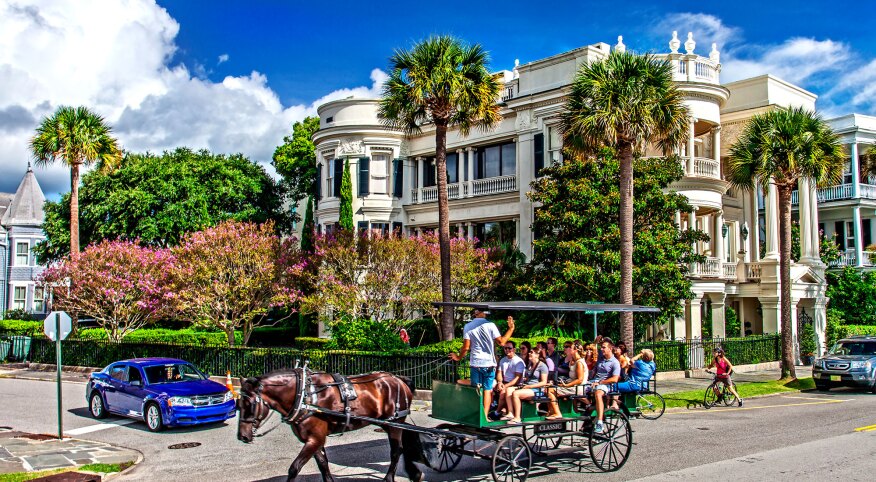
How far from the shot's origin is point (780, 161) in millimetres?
Result: 25172

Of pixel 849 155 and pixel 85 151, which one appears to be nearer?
pixel 85 151

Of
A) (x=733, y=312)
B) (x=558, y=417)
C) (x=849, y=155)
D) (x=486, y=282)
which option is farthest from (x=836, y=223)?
(x=558, y=417)

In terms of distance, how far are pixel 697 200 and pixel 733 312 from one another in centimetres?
816

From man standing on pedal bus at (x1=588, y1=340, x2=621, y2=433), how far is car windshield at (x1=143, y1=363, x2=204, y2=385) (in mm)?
9992

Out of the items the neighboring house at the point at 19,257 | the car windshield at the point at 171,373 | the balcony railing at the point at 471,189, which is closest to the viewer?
the car windshield at the point at 171,373

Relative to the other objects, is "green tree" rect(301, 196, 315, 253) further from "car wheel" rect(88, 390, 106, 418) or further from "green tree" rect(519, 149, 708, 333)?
"car wheel" rect(88, 390, 106, 418)

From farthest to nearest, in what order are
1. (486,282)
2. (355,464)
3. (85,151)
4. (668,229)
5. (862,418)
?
(85,151) → (486,282) → (668,229) → (862,418) → (355,464)

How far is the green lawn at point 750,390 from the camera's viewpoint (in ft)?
69.6

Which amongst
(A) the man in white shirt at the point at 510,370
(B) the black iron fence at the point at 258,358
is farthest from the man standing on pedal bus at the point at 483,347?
(B) the black iron fence at the point at 258,358

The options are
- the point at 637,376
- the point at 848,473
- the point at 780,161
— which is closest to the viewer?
the point at 848,473

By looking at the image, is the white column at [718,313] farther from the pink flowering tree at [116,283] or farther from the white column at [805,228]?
the pink flowering tree at [116,283]

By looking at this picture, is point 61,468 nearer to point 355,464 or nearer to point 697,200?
point 355,464

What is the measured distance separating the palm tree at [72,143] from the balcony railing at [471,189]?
1463 centimetres

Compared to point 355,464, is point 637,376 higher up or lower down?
higher up
